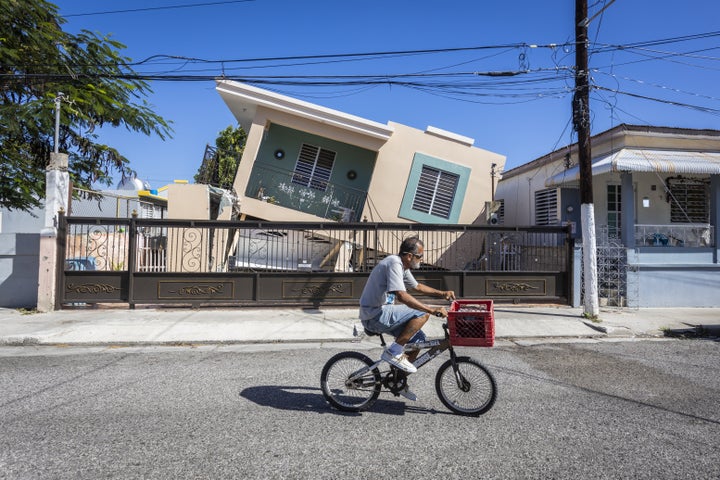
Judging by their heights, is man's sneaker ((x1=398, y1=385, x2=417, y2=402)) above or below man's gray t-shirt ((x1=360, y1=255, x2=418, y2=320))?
below

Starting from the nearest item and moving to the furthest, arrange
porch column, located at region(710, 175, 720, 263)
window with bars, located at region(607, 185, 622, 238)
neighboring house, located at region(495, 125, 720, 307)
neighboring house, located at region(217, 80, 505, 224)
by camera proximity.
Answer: neighboring house, located at region(495, 125, 720, 307) < porch column, located at region(710, 175, 720, 263) < window with bars, located at region(607, 185, 622, 238) < neighboring house, located at region(217, 80, 505, 224)

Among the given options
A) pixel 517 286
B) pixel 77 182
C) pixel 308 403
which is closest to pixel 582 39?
pixel 517 286

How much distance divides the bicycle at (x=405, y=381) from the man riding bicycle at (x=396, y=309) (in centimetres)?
11

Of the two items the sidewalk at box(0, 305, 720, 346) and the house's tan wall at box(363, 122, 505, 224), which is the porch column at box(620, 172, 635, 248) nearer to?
the sidewalk at box(0, 305, 720, 346)

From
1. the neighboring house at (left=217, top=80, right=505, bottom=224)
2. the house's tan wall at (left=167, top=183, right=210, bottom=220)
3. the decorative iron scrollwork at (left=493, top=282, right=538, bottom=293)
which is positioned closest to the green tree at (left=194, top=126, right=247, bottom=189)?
the neighboring house at (left=217, top=80, right=505, bottom=224)

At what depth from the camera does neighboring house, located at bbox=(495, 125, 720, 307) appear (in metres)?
12.3

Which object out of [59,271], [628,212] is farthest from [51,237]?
[628,212]

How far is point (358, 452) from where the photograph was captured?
3.80 m

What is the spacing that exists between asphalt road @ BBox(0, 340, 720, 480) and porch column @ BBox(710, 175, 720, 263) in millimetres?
7282

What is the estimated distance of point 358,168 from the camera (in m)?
16.8

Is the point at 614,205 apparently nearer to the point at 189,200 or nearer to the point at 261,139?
the point at 261,139

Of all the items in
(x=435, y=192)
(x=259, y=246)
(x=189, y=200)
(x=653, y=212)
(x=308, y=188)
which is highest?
(x=308, y=188)

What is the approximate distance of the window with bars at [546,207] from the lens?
53.4 ft

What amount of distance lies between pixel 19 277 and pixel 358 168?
1003 cm
